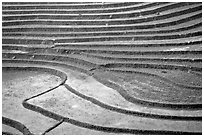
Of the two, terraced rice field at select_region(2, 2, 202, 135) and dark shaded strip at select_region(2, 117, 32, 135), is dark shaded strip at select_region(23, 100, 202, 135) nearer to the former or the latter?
terraced rice field at select_region(2, 2, 202, 135)

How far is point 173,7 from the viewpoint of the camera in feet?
32.6

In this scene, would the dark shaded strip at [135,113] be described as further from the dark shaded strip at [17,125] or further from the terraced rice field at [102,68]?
the dark shaded strip at [17,125]

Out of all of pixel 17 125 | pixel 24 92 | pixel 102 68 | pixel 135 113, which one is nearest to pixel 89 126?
pixel 135 113

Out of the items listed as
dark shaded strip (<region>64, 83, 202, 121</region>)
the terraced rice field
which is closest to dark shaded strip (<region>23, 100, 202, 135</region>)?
the terraced rice field

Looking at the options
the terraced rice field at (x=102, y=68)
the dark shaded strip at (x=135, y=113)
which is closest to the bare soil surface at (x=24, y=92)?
the terraced rice field at (x=102, y=68)

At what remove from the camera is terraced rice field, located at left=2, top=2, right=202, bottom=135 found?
5.77m

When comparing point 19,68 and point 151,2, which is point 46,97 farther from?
point 151,2

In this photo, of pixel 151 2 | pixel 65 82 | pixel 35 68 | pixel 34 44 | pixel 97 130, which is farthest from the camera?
pixel 151 2

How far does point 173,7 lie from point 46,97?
479cm

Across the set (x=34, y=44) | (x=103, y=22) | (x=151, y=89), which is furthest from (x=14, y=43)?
(x=151, y=89)

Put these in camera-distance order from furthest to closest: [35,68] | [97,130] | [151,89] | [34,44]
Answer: [34,44]
[35,68]
[151,89]
[97,130]

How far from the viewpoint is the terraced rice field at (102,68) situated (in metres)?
5.77

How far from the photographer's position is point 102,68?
25.9 ft

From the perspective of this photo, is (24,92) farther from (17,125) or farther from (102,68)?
(102,68)
